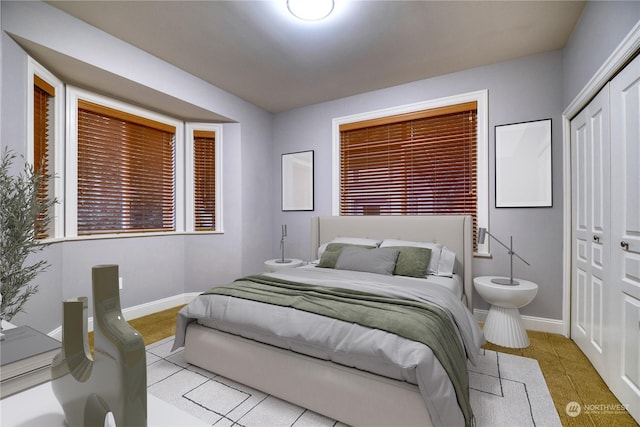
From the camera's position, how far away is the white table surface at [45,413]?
573 mm

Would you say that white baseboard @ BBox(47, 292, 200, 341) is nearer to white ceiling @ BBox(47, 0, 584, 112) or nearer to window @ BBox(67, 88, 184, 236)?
window @ BBox(67, 88, 184, 236)

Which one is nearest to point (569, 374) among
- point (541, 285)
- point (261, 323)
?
point (541, 285)

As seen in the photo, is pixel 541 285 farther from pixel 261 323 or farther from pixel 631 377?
pixel 261 323

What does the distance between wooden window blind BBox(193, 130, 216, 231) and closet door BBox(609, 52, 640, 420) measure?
4031mm

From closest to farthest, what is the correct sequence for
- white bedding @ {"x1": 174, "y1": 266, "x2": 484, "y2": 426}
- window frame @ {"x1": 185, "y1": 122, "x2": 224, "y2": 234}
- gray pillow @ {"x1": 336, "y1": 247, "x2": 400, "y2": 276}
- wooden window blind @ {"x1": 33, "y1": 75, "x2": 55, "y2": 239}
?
white bedding @ {"x1": 174, "y1": 266, "x2": 484, "y2": 426} < wooden window blind @ {"x1": 33, "y1": 75, "x2": 55, "y2": 239} < gray pillow @ {"x1": 336, "y1": 247, "x2": 400, "y2": 276} < window frame @ {"x1": 185, "y1": 122, "x2": 224, "y2": 234}

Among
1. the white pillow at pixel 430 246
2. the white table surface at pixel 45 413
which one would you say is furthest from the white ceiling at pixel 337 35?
the white table surface at pixel 45 413

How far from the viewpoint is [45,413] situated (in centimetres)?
62

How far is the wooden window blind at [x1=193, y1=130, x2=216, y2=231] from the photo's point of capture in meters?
4.08

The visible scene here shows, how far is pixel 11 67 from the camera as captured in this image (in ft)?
7.13

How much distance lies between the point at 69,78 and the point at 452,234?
4.10 metres

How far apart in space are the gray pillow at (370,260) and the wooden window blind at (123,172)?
2430 millimetres

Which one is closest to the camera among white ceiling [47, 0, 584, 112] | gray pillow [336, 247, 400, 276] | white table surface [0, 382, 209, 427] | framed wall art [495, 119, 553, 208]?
white table surface [0, 382, 209, 427]

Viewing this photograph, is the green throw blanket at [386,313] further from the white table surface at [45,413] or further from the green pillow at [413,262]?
the white table surface at [45,413]

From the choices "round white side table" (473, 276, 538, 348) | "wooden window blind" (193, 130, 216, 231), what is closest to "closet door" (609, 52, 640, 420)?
"round white side table" (473, 276, 538, 348)
